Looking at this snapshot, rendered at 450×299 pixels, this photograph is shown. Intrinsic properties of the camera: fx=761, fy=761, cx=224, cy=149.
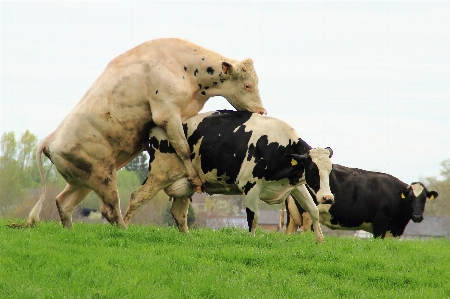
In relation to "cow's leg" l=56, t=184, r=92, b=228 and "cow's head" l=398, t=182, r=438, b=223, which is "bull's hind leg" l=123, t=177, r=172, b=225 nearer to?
"cow's leg" l=56, t=184, r=92, b=228

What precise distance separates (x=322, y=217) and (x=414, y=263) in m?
6.94

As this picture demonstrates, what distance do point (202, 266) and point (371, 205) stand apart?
9068mm

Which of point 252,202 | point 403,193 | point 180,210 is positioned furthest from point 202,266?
point 403,193

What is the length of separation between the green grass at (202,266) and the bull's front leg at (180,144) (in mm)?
1064

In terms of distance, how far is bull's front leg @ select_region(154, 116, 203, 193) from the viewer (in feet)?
47.5

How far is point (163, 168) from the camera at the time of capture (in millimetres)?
15109

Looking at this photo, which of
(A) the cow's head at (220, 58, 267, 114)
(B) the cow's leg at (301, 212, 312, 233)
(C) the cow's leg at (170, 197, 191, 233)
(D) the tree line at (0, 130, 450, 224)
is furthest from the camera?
(D) the tree line at (0, 130, 450, 224)

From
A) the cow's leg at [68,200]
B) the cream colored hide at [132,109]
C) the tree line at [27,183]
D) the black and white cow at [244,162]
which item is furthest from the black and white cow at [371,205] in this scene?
the tree line at [27,183]

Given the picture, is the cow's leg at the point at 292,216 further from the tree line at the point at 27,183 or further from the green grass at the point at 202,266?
the tree line at the point at 27,183

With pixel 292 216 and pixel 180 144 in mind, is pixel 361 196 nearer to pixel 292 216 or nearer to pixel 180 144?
pixel 292 216

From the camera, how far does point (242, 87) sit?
15266 millimetres

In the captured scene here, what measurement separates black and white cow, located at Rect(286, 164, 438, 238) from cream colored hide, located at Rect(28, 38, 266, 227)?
547cm

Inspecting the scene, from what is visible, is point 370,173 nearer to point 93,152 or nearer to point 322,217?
point 322,217

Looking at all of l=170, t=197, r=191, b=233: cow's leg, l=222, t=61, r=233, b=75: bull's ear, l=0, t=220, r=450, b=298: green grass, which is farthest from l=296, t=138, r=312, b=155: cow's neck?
l=170, t=197, r=191, b=233: cow's leg
